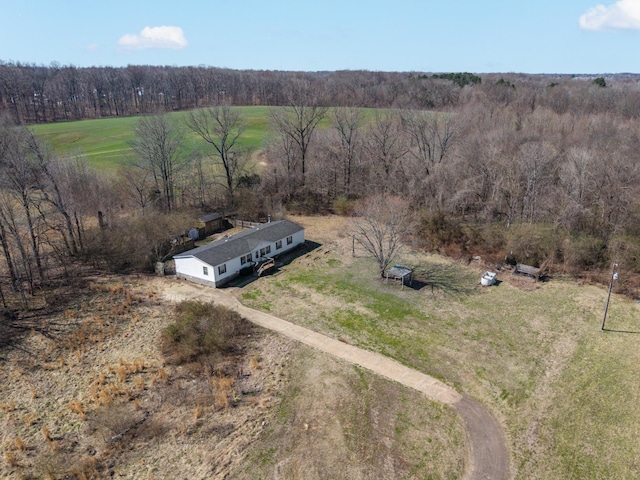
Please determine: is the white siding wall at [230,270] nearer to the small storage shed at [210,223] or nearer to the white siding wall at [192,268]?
the white siding wall at [192,268]

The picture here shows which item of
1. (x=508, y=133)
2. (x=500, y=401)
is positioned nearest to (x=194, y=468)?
(x=500, y=401)

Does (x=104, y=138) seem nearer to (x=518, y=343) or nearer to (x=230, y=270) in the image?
(x=230, y=270)

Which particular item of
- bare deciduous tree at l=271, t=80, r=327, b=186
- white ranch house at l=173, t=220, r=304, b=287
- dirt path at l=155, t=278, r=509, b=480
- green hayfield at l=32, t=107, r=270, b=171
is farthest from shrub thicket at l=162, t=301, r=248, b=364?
green hayfield at l=32, t=107, r=270, b=171

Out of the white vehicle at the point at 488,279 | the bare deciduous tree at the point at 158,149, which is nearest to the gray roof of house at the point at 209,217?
the bare deciduous tree at the point at 158,149

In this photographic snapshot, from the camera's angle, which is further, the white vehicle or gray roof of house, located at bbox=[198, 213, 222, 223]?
gray roof of house, located at bbox=[198, 213, 222, 223]

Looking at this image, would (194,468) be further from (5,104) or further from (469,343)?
(5,104)

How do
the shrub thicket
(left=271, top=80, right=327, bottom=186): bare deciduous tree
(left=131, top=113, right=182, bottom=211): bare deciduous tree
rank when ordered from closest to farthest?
1. the shrub thicket
2. (left=131, top=113, right=182, bottom=211): bare deciduous tree
3. (left=271, top=80, right=327, bottom=186): bare deciduous tree

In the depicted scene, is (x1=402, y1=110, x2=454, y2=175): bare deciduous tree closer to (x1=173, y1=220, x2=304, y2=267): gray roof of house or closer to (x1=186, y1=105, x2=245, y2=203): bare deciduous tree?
(x1=173, y1=220, x2=304, y2=267): gray roof of house
